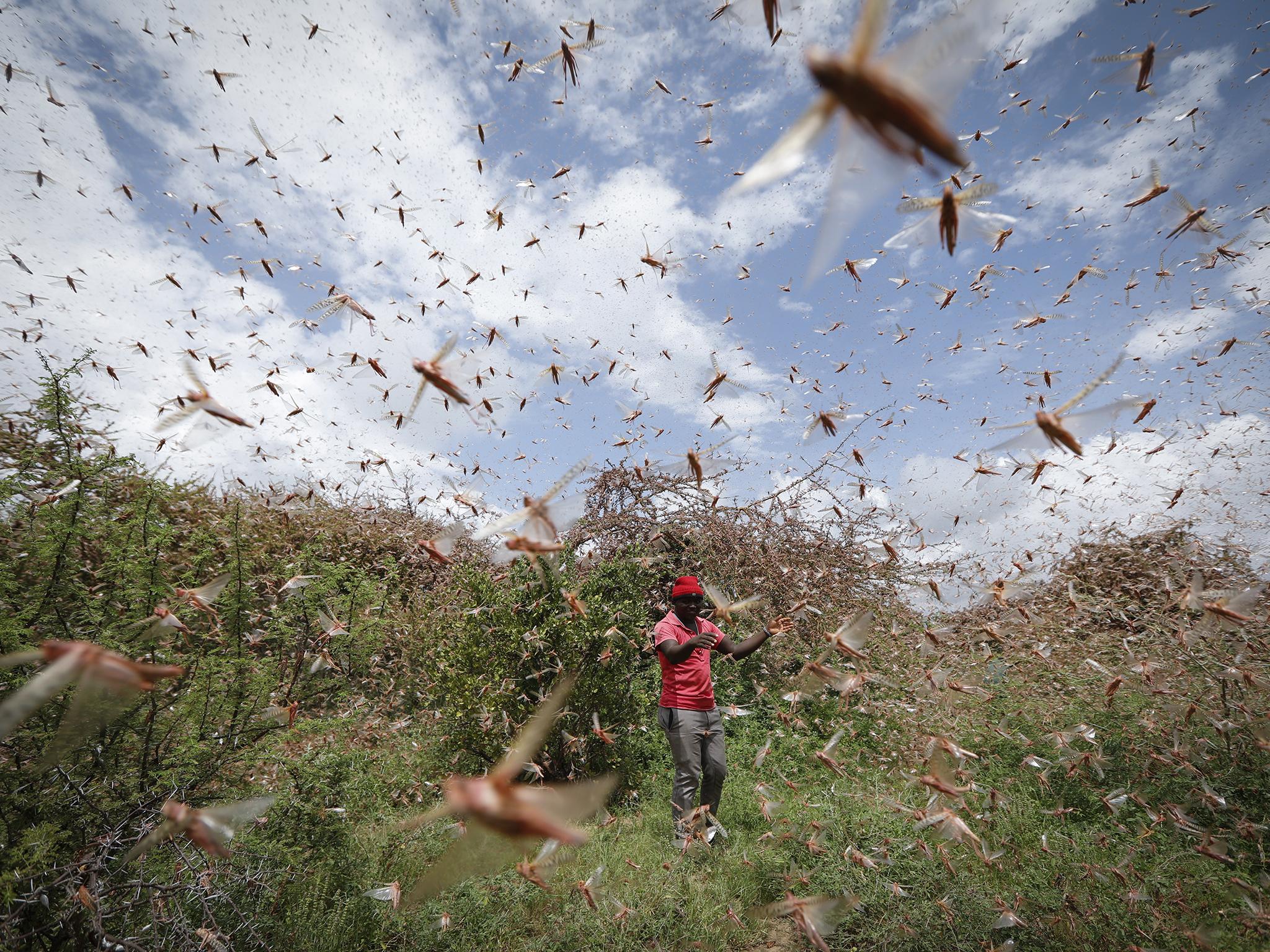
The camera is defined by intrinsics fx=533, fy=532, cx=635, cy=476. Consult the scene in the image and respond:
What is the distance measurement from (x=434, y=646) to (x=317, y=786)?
355 cm

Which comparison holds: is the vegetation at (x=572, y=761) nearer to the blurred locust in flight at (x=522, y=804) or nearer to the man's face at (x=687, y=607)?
the man's face at (x=687, y=607)

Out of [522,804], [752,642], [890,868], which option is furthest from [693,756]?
[522,804]

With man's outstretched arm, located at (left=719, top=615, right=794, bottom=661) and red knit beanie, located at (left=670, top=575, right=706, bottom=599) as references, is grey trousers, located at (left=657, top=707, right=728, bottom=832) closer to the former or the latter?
man's outstretched arm, located at (left=719, top=615, right=794, bottom=661)

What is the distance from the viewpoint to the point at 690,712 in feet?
14.5

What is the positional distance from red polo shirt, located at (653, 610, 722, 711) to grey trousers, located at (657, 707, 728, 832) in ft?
0.21

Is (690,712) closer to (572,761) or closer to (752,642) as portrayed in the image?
(752,642)

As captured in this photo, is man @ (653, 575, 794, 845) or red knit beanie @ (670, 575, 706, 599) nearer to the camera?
man @ (653, 575, 794, 845)

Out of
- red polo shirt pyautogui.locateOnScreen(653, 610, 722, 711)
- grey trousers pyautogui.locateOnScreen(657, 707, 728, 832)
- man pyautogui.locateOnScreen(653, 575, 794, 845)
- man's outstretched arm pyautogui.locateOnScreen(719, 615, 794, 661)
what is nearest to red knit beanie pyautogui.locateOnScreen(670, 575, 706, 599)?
man pyautogui.locateOnScreen(653, 575, 794, 845)

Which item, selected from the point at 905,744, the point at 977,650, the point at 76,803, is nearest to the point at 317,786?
the point at 76,803

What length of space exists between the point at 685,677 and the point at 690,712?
0.91 feet

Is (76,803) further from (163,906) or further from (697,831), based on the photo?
(697,831)

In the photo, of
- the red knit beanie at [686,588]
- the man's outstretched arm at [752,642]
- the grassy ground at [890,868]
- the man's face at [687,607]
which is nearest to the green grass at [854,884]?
the grassy ground at [890,868]

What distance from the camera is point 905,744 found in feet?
20.3

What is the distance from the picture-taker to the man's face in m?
4.63
